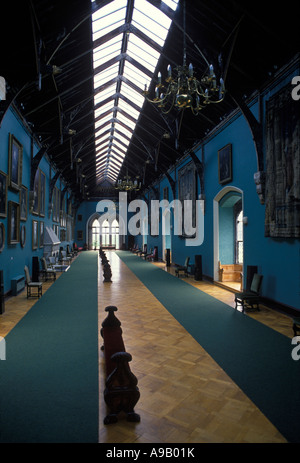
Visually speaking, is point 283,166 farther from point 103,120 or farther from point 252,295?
point 103,120

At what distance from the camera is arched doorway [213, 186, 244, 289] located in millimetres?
10008

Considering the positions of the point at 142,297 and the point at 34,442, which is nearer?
the point at 34,442

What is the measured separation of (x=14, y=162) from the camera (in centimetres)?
789

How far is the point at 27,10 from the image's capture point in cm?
446

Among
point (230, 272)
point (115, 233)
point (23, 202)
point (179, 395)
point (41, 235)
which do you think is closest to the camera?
point (179, 395)

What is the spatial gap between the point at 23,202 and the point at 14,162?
4.81ft

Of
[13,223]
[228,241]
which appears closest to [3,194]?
[13,223]

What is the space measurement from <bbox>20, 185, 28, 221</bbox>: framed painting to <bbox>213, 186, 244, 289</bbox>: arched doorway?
6.27m

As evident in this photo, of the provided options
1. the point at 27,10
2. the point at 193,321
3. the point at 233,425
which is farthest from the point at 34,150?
the point at 233,425

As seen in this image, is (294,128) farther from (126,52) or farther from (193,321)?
(126,52)

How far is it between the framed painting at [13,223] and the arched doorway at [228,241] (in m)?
6.33

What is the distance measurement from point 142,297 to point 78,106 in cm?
728

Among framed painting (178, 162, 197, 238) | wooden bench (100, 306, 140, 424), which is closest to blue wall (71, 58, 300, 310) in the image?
framed painting (178, 162, 197, 238)

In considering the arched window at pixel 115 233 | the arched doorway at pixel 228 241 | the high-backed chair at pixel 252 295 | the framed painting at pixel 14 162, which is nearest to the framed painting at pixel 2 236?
the framed painting at pixel 14 162
